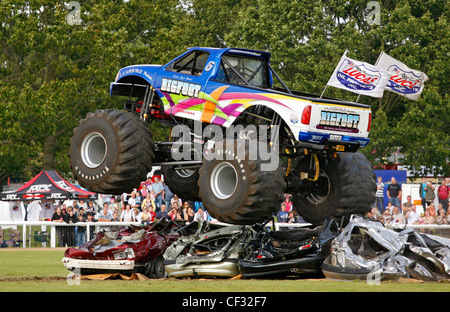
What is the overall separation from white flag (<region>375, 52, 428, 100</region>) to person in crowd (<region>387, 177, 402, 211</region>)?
10.4 meters

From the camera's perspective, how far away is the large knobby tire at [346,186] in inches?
577

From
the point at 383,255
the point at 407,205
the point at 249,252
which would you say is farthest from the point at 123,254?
the point at 407,205

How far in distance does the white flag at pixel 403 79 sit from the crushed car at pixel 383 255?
4668 millimetres

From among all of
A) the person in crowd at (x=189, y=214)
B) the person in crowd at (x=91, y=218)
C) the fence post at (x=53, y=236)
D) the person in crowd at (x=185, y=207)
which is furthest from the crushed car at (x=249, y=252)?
the fence post at (x=53, y=236)

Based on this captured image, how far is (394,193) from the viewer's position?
1094 inches

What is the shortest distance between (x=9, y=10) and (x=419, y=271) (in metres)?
26.9

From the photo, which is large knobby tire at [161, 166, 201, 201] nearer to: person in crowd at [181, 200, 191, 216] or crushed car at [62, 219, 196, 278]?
crushed car at [62, 219, 196, 278]

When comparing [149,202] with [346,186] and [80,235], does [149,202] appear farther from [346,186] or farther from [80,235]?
[346,186]

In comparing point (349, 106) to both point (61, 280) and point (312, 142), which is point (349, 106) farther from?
point (61, 280)

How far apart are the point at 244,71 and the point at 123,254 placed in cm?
449

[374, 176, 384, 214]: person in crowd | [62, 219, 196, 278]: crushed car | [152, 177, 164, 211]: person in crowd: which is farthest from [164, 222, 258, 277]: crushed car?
[374, 176, 384, 214]: person in crowd

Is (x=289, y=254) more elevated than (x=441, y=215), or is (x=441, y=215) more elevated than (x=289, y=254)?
(x=289, y=254)

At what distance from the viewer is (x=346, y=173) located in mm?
14664

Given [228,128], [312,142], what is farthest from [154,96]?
[312,142]
